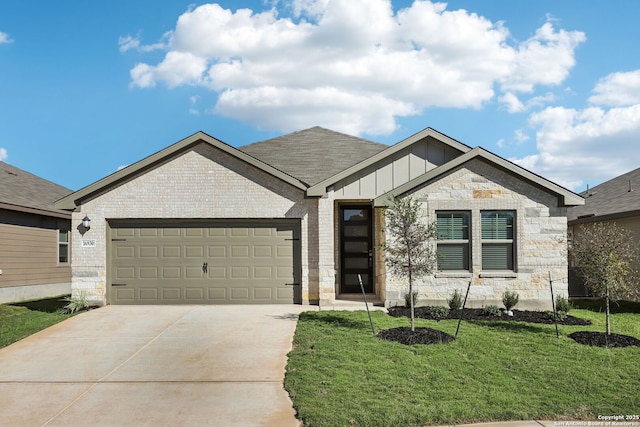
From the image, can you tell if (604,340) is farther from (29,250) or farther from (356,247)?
(29,250)

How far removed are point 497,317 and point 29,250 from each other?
15710mm

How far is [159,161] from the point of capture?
14266 mm

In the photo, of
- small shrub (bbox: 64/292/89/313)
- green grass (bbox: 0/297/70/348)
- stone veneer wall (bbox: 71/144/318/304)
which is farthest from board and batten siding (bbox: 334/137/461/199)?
green grass (bbox: 0/297/70/348)

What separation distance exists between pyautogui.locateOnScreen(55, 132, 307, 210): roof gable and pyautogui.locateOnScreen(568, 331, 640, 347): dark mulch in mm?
7430

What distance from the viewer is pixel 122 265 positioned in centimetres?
1440

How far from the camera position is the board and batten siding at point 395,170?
14422 millimetres

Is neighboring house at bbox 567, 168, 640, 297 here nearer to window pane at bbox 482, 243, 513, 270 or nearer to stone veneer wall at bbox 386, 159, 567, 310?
A: stone veneer wall at bbox 386, 159, 567, 310

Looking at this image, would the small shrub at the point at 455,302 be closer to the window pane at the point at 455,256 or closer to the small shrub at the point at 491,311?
the small shrub at the point at 491,311

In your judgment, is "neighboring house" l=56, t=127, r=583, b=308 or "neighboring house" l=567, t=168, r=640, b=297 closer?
"neighboring house" l=56, t=127, r=583, b=308

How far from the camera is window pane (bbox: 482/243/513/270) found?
13742 millimetres

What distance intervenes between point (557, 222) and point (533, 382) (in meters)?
7.43

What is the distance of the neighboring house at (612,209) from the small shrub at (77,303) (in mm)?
13805

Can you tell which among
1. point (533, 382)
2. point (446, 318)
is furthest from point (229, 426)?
point (446, 318)

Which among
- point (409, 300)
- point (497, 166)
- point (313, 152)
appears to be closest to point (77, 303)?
point (409, 300)
